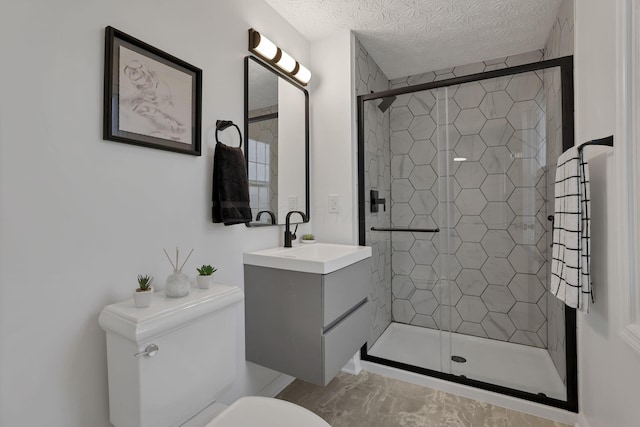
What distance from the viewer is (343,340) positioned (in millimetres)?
1592

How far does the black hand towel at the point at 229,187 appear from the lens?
1.42 metres

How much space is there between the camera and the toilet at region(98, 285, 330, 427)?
0.90 metres

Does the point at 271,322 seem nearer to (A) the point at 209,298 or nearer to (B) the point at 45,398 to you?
(A) the point at 209,298

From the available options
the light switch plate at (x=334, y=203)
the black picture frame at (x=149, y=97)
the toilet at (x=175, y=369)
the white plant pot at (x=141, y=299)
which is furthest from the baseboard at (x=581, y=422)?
the black picture frame at (x=149, y=97)

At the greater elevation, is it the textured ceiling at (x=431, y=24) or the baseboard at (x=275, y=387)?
the textured ceiling at (x=431, y=24)

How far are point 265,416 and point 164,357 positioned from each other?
1.26 ft

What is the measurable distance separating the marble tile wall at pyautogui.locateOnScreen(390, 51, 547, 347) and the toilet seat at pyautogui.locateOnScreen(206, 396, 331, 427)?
5.51 ft

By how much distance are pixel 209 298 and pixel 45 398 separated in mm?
521

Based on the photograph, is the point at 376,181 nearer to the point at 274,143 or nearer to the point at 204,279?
the point at 274,143

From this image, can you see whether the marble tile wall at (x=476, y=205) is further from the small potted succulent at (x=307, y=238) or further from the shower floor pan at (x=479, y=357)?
the small potted succulent at (x=307, y=238)

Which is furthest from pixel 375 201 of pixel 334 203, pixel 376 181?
pixel 334 203

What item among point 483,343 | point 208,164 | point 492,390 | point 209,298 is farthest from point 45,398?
point 483,343

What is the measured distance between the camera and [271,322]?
1571mm

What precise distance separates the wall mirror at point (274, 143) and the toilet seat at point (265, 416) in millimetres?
905
